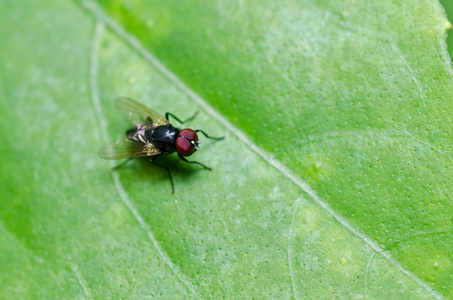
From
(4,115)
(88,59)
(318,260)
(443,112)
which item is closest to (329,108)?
(443,112)

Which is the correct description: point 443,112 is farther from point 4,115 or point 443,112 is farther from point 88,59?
point 4,115

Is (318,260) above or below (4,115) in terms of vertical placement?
above

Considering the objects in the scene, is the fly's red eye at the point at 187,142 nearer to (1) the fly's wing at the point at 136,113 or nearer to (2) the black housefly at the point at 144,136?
(2) the black housefly at the point at 144,136

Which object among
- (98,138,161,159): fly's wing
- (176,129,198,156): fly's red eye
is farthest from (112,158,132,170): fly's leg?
(176,129,198,156): fly's red eye

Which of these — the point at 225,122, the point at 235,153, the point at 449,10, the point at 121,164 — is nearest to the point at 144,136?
the point at 121,164

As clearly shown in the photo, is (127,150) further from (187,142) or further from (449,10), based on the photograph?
(449,10)

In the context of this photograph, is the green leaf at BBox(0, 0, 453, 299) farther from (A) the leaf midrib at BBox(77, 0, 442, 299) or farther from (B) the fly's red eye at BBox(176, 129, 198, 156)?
(B) the fly's red eye at BBox(176, 129, 198, 156)
